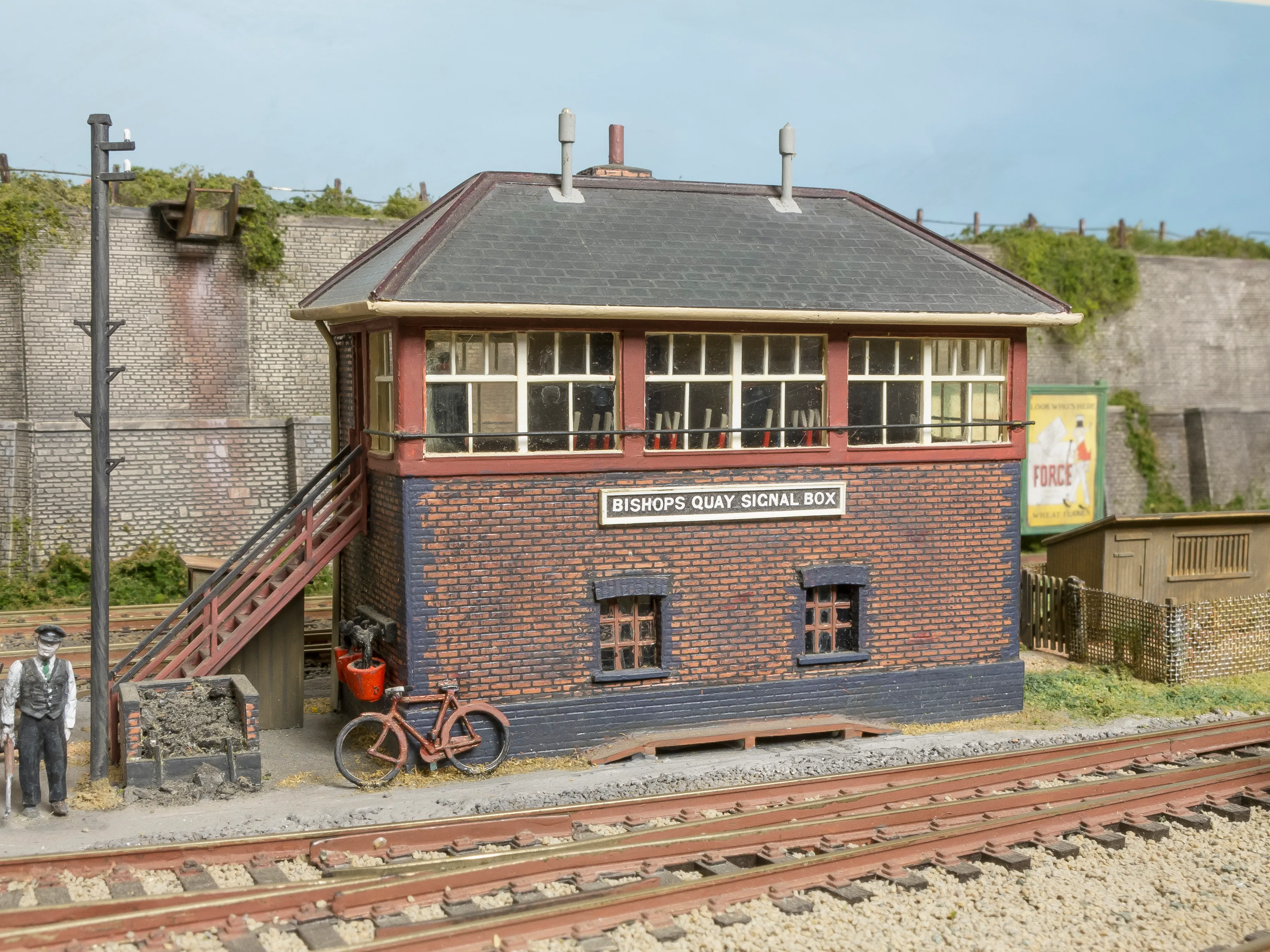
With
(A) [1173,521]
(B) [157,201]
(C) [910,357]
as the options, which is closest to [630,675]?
(C) [910,357]

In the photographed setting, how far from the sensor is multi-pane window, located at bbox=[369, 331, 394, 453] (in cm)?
1349

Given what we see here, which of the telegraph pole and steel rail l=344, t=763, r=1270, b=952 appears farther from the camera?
the telegraph pole

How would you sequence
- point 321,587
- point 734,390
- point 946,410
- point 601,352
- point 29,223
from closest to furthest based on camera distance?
point 601,352
point 734,390
point 946,410
point 29,223
point 321,587

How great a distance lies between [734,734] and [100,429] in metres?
7.09

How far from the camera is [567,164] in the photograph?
1457cm

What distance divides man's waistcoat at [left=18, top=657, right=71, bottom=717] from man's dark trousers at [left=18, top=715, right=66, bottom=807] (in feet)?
0.17

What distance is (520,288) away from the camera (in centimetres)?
1275

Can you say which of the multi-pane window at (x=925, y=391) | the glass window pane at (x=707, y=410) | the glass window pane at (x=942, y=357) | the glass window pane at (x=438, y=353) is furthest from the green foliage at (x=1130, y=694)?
the glass window pane at (x=438, y=353)

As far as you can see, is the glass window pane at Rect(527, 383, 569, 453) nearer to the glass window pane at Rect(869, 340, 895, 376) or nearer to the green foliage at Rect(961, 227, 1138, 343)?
the glass window pane at Rect(869, 340, 895, 376)

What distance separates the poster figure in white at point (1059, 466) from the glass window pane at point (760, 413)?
15.4 m

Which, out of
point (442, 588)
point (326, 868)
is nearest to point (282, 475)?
point (442, 588)

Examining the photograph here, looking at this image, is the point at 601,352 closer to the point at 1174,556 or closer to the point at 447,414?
the point at 447,414

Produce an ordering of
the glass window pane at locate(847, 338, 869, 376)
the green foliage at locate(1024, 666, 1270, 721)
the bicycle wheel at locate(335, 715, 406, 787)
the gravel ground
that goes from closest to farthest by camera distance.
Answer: the gravel ground < the bicycle wheel at locate(335, 715, 406, 787) < the glass window pane at locate(847, 338, 869, 376) < the green foliage at locate(1024, 666, 1270, 721)

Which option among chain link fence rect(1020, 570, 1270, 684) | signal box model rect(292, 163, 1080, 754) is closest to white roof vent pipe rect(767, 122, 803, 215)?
signal box model rect(292, 163, 1080, 754)
